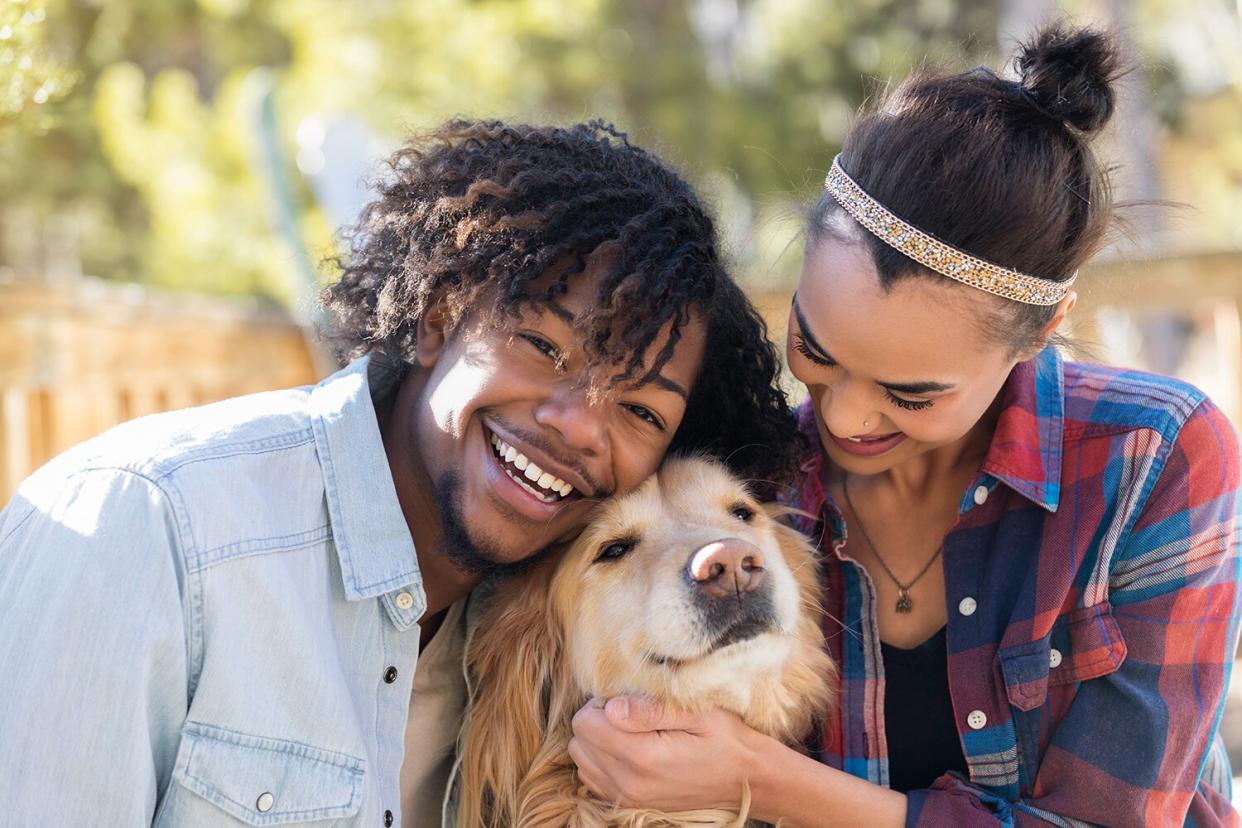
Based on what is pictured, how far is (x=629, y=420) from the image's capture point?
7.70ft

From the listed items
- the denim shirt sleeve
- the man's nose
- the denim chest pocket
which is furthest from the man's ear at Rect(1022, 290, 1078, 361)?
the denim shirt sleeve

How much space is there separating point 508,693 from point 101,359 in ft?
8.72

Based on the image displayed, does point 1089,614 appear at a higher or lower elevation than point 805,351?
lower

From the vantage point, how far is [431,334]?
2.41 meters

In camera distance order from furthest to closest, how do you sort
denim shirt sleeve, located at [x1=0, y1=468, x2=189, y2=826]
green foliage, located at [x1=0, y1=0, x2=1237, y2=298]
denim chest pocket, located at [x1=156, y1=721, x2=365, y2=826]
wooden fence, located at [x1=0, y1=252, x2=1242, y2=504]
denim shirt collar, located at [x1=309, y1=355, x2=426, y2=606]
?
green foliage, located at [x1=0, y1=0, x2=1237, y2=298] → wooden fence, located at [x1=0, y1=252, x2=1242, y2=504] → denim shirt collar, located at [x1=309, y1=355, x2=426, y2=606] → denim chest pocket, located at [x1=156, y1=721, x2=365, y2=826] → denim shirt sleeve, located at [x1=0, y1=468, x2=189, y2=826]

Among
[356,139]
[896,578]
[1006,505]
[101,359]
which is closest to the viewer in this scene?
[1006,505]

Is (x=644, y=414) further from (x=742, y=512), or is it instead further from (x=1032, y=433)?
(x=1032, y=433)

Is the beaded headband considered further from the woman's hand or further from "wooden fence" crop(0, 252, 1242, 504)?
the woman's hand

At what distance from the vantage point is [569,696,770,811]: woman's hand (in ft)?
7.73

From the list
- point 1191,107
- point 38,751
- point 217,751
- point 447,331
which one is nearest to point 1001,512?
point 447,331

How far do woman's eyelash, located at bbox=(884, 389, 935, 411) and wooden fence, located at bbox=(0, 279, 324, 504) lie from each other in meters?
3.05

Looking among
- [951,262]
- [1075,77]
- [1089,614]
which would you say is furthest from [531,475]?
[1075,77]

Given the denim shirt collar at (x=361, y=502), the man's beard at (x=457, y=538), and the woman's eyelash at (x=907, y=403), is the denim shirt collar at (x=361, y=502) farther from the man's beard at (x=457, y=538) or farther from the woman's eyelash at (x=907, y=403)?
the woman's eyelash at (x=907, y=403)

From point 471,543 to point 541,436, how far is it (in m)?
0.25
